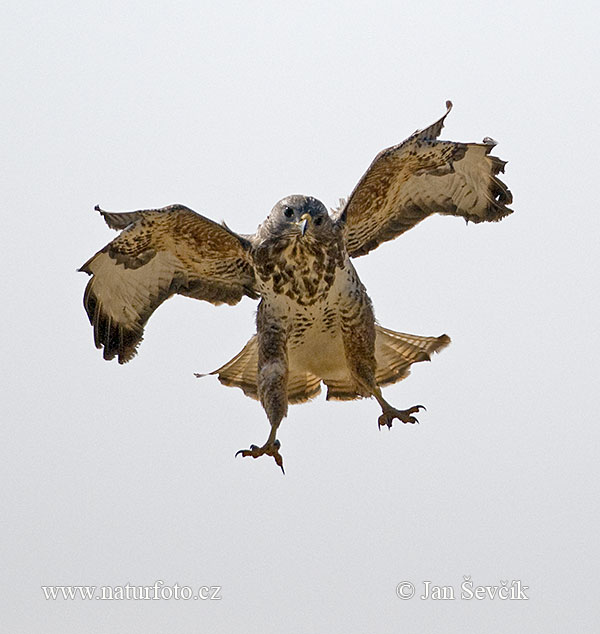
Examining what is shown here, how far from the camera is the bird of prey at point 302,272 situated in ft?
35.9

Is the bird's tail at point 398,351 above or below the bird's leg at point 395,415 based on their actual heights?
above

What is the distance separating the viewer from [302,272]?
10.9 m

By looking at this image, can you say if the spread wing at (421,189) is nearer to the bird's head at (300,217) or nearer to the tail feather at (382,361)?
the bird's head at (300,217)

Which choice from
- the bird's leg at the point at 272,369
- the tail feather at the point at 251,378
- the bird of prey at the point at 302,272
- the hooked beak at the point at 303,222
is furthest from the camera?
the tail feather at the point at 251,378

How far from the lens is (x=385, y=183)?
11.5 meters

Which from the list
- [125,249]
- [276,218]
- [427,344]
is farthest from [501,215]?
[125,249]

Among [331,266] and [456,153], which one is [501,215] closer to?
[456,153]

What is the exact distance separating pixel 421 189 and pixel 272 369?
2.00m

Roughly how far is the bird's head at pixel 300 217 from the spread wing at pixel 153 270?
54cm

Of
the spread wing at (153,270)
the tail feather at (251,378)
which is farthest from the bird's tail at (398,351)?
the spread wing at (153,270)

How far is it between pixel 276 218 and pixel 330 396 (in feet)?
6.29

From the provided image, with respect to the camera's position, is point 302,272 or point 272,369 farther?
point 272,369

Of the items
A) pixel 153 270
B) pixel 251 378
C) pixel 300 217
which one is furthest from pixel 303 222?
pixel 251 378

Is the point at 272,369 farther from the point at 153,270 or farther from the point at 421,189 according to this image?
the point at 421,189
